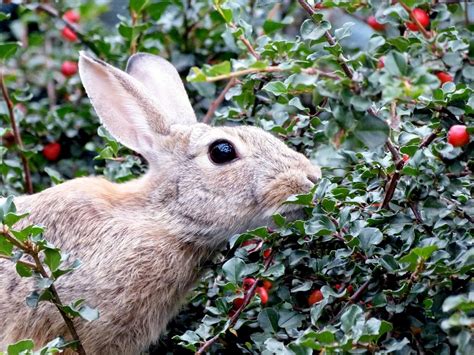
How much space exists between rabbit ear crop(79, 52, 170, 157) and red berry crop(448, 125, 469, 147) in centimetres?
196

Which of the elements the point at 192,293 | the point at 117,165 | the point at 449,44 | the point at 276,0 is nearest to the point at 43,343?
the point at 192,293

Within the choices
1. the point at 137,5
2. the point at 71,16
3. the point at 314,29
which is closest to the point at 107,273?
the point at 314,29

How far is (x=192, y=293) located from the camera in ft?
13.6

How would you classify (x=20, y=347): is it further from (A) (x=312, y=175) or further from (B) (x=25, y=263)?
(A) (x=312, y=175)

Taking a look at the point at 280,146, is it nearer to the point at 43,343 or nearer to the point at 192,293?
the point at 192,293

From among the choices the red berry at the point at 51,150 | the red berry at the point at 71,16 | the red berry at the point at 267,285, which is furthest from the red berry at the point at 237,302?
the red berry at the point at 71,16

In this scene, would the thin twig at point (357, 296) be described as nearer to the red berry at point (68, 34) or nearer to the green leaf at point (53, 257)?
the green leaf at point (53, 257)

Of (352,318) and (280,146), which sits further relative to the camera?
(280,146)

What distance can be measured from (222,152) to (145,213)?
1.53 feet

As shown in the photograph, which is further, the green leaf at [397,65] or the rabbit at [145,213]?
the rabbit at [145,213]

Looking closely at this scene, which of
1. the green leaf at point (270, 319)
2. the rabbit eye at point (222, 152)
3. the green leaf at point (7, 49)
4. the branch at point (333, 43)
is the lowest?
the green leaf at point (270, 319)

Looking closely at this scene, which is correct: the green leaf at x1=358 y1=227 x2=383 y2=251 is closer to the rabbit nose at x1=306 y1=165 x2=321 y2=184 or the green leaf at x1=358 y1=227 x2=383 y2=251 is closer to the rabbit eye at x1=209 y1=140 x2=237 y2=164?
the rabbit nose at x1=306 y1=165 x2=321 y2=184

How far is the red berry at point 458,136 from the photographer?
111 inches

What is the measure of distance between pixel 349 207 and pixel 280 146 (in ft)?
3.00
